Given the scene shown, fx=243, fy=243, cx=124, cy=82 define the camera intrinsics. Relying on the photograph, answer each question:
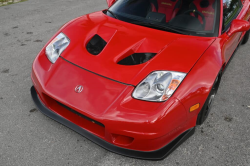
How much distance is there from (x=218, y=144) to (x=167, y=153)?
60cm

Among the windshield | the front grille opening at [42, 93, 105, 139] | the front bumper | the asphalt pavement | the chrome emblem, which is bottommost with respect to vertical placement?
the asphalt pavement

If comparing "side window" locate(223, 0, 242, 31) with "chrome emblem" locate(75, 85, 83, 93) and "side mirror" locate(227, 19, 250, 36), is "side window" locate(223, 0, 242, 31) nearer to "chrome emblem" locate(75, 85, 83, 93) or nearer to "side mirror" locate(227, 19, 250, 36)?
"side mirror" locate(227, 19, 250, 36)

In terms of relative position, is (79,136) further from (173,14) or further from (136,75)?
(173,14)

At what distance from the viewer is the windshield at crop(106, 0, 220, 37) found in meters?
2.52

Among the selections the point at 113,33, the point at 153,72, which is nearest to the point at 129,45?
the point at 113,33

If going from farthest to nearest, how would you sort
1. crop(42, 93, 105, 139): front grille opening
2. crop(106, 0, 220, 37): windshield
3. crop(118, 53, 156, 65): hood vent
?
crop(106, 0, 220, 37): windshield
crop(118, 53, 156, 65): hood vent
crop(42, 93, 105, 139): front grille opening

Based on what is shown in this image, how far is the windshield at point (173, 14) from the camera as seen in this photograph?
2.52 meters

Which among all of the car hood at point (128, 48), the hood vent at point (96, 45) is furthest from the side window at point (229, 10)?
the hood vent at point (96, 45)

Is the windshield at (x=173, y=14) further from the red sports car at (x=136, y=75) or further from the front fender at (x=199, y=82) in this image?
the front fender at (x=199, y=82)

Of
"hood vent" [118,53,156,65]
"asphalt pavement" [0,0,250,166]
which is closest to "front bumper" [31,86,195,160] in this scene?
"asphalt pavement" [0,0,250,166]

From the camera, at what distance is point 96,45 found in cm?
237

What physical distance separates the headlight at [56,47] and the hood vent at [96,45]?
25 centimetres

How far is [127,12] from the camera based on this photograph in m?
2.82

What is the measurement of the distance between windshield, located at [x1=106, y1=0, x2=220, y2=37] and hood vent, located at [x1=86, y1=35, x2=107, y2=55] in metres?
0.47
